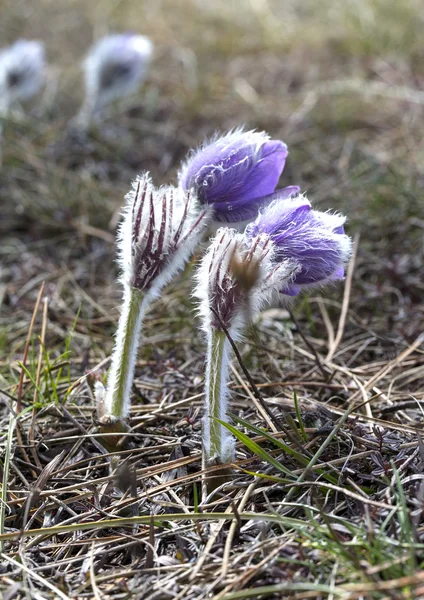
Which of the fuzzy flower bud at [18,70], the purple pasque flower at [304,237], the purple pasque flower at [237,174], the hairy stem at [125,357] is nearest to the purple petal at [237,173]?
the purple pasque flower at [237,174]

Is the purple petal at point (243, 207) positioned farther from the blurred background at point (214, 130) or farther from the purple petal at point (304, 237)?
the blurred background at point (214, 130)

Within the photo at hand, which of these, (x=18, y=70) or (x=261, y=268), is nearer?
(x=261, y=268)

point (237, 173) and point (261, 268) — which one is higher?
point (237, 173)

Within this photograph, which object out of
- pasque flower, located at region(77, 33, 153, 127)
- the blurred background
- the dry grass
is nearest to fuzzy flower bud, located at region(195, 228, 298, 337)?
the dry grass

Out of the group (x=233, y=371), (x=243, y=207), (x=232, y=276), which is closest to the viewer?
(x=232, y=276)

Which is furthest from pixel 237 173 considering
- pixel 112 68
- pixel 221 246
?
pixel 112 68

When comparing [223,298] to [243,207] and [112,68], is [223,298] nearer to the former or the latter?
[243,207]
